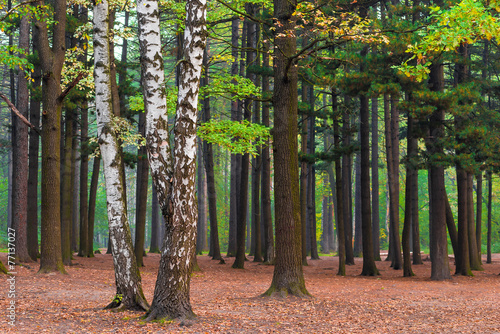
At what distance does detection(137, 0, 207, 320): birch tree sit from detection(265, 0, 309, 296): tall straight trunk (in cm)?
316

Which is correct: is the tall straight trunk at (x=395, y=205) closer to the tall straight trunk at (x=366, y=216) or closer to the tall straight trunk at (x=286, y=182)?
the tall straight trunk at (x=366, y=216)

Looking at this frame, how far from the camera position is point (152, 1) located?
6.70m

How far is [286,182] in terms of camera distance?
32.1 ft

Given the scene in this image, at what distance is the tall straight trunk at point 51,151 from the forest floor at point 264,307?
642mm

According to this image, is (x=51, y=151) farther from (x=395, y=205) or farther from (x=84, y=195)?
(x=395, y=205)

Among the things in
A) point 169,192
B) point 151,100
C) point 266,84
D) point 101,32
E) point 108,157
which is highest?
point 266,84

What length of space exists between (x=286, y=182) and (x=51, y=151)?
6.19 metres

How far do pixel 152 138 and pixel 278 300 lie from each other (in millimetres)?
4501

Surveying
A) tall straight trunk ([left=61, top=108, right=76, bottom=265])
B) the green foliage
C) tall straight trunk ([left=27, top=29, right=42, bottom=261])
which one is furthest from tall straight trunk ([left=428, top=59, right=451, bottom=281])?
tall straight trunk ([left=27, top=29, right=42, bottom=261])

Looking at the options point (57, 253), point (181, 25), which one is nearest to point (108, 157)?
point (57, 253)

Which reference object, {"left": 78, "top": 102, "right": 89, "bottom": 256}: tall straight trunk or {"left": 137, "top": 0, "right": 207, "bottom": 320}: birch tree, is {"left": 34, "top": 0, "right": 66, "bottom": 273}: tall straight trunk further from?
{"left": 78, "top": 102, "right": 89, "bottom": 256}: tall straight trunk

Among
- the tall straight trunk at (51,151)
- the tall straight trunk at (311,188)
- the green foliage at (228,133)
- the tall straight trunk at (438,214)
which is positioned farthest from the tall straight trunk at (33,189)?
the tall straight trunk at (438,214)

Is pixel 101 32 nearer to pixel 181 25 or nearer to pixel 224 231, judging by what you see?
pixel 181 25

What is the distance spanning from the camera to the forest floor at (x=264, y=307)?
657cm
